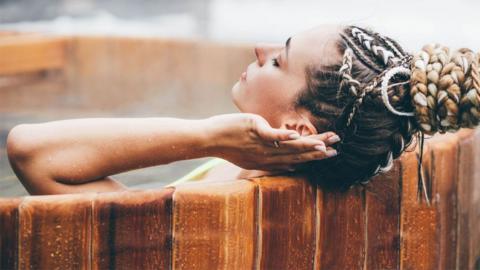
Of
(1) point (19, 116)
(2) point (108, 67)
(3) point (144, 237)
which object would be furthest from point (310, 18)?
(3) point (144, 237)

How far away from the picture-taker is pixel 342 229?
164 centimetres

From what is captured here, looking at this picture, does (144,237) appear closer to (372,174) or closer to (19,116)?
(372,174)

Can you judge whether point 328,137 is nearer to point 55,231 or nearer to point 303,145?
point 303,145

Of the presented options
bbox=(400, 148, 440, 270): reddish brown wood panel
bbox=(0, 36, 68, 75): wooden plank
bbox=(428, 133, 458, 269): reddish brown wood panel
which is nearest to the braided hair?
bbox=(400, 148, 440, 270): reddish brown wood panel

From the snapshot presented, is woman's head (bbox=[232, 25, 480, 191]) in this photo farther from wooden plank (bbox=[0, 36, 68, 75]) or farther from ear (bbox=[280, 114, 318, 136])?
wooden plank (bbox=[0, 36, 68, 75])

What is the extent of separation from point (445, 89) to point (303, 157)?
0.31 metres

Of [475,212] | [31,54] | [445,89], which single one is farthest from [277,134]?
[31,54]

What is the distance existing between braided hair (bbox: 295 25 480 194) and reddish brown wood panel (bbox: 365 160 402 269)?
53mm

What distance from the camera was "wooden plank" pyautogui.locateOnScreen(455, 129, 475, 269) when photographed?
6.50 ft

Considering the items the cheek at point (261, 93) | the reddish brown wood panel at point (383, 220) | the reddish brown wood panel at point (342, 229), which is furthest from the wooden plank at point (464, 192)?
the cheek at point (261, 93)

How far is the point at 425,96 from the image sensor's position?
4.93 ft

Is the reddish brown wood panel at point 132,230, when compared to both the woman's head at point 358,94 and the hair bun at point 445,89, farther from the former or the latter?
the hair bun at point 445,89

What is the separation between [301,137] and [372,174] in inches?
9.0

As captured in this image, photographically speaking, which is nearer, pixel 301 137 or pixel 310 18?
pixel 301 137
